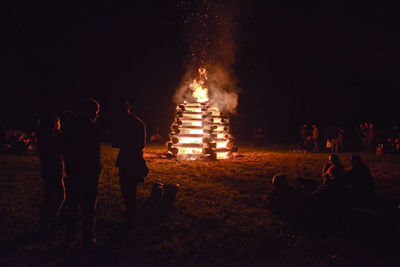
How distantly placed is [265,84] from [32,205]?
129 feet

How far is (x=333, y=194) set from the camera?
5816 mm

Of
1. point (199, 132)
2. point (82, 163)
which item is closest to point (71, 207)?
point (82, 163)

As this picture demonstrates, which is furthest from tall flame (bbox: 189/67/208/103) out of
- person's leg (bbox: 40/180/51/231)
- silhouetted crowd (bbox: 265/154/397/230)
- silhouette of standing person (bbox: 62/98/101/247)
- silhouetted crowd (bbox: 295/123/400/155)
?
silhouette of standing person (bbox: 62/98/101/247)

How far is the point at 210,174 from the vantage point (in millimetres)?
11547

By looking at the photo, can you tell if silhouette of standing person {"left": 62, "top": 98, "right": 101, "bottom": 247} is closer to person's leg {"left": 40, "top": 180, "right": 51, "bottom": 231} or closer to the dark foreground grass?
the dark foreground grass

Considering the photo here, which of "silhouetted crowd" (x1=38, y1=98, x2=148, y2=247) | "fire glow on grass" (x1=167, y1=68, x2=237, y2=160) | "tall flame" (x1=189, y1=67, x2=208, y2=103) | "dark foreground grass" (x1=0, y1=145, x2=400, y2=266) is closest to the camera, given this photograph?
"dark foreground grass" (x1=0, y1=145, x2=400, y2=266)

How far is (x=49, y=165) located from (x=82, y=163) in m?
1.09

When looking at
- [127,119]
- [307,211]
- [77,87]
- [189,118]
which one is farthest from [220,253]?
[77,87]

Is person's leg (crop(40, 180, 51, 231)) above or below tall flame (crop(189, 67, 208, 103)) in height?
below

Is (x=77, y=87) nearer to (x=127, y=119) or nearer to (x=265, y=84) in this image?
(x=265, y=84)

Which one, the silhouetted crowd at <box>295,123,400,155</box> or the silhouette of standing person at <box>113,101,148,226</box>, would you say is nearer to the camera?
the silhouette of standing person at <box>113,101,148,226</box>

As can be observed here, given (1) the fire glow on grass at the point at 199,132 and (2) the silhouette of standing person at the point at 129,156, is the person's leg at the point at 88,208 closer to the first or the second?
(2) the silhouette of standing person at the point at 129,156

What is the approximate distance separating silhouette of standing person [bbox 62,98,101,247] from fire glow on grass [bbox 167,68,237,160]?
11893 millimetres

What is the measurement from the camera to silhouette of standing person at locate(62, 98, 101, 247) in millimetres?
4496
